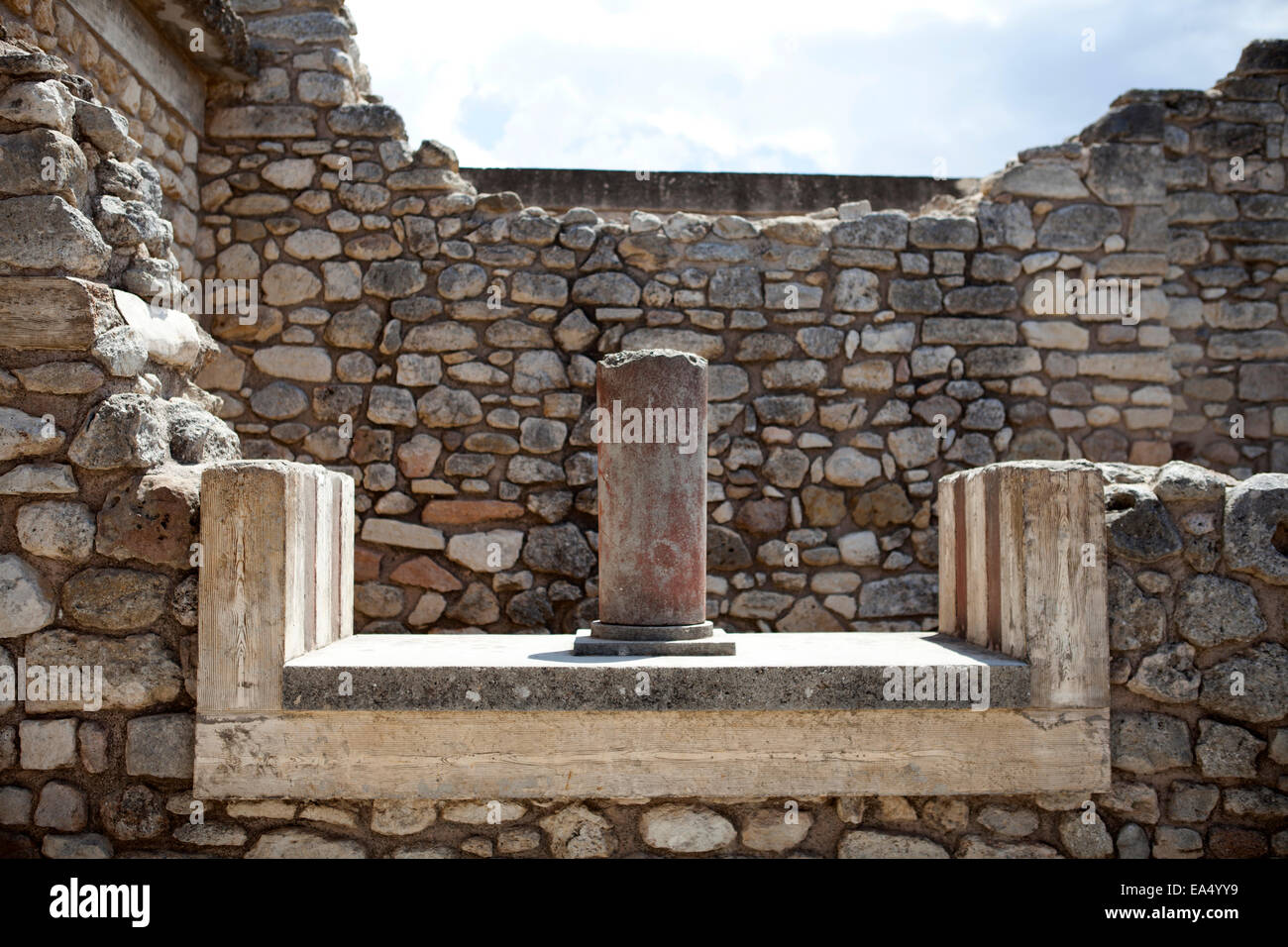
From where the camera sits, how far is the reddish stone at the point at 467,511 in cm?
617

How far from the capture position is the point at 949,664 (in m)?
3.23

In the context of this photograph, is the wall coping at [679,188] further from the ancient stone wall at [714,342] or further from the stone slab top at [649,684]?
the stone slab top at [649,684]

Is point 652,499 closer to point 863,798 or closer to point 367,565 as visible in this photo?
point 863,798

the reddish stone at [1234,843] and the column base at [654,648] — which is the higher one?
the column base at [654,648]

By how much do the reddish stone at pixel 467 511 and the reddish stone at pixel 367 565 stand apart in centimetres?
37

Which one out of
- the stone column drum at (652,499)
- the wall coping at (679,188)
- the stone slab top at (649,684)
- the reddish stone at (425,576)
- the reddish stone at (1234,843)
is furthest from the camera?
the wall coping at (679,188)

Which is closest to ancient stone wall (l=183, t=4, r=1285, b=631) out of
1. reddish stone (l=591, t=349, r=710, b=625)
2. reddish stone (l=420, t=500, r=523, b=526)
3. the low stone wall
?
reddish stone (l=420, t=500, r=523, b=526)

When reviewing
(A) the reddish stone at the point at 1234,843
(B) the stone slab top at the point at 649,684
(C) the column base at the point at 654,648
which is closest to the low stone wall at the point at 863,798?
(A) the reddish stone at the point at 1234,843

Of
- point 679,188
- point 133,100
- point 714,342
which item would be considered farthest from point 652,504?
point 679,188

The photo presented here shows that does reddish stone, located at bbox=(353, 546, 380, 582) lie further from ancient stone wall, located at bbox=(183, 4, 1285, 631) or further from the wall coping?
the wall coping

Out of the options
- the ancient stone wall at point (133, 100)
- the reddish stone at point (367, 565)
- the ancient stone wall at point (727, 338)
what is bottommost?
the reddish stone at point (367, 565)

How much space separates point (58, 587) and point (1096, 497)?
340cm
